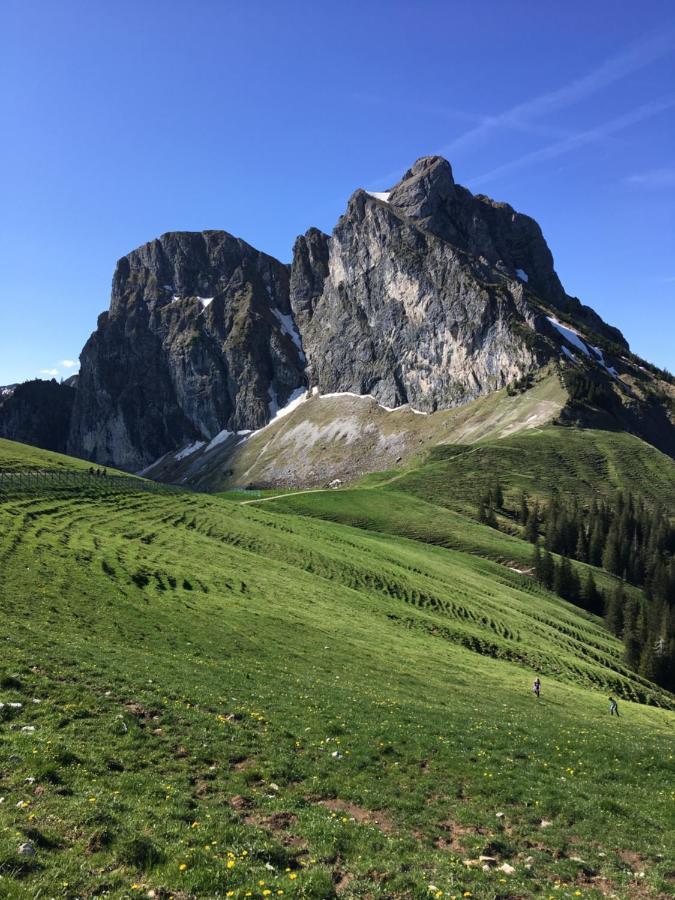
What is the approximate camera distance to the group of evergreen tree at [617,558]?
77438 millimetres

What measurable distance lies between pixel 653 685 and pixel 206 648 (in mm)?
59302

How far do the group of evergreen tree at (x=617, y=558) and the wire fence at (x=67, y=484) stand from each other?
78.5 m

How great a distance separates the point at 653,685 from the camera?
210ft

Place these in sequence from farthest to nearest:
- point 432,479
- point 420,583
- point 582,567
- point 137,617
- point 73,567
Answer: point 432,479, point 582,567, point 420,583, point 73,567, point 137,617

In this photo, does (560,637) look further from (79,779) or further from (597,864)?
(79,779)

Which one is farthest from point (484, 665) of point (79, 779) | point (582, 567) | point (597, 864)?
point (582, 567)

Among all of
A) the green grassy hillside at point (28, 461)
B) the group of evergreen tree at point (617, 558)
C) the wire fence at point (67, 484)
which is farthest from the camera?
the green grassy hillside at point (28, 461)

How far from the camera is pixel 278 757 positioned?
57.5ft

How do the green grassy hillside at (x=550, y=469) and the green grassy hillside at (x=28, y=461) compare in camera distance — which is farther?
the green grassy hillside at (x=550, y=469)

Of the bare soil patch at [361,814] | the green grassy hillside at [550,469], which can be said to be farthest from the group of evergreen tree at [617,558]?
the bare soil patch at [361,814]

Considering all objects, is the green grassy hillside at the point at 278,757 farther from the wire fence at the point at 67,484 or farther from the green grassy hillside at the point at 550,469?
the green grassy hillside at the point at 550,469

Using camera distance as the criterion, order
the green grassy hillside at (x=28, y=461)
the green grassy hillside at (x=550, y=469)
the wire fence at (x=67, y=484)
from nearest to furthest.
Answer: the wire fence at (x=67, y=484) → the green grassy hillside at (x=28, y=461) → the green grassy hillside at (x=550, y=469)

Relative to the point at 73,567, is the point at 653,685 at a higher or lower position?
lower

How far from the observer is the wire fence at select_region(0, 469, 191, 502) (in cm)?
6669
